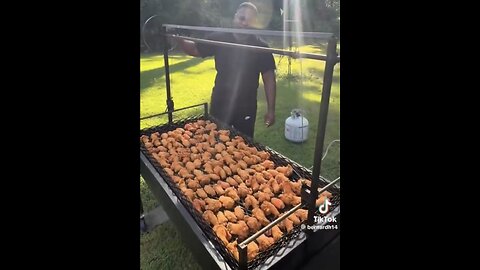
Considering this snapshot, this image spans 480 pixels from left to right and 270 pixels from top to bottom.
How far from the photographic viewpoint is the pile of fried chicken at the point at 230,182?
98 cm

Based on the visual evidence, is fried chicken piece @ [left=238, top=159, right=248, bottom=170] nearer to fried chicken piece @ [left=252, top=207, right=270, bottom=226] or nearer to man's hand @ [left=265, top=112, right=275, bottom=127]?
fried chicken piece @ [left=252, top=207, right=270, bottom=226]

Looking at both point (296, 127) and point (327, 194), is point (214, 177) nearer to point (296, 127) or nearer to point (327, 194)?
point (327, 194)

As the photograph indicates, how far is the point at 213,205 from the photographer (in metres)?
1.09

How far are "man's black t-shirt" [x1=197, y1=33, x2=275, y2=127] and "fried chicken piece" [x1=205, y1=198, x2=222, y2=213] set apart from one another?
2.53ft

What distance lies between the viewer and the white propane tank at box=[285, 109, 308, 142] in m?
1.85

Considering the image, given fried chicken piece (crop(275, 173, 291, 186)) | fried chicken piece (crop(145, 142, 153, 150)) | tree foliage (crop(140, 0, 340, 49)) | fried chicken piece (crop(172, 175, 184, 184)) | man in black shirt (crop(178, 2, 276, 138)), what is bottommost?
fried chicken piece (crop(172, 175, 184, 184))

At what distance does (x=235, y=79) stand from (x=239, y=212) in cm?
91

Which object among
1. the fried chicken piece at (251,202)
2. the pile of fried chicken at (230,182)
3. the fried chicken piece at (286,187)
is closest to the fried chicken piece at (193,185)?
the pile of fried chicken at (230,182)


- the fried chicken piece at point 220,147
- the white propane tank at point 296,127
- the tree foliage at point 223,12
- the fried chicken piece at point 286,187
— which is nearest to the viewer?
the tree foliage at point 223,12

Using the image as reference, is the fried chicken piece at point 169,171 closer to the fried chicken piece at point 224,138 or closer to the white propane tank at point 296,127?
the fried chicken piece at point 224,138

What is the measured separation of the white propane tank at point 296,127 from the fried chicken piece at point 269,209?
82 centimetres

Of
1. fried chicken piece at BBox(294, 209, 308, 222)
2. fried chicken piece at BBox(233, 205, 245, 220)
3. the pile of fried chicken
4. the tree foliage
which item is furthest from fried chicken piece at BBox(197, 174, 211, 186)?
the tree foliage
